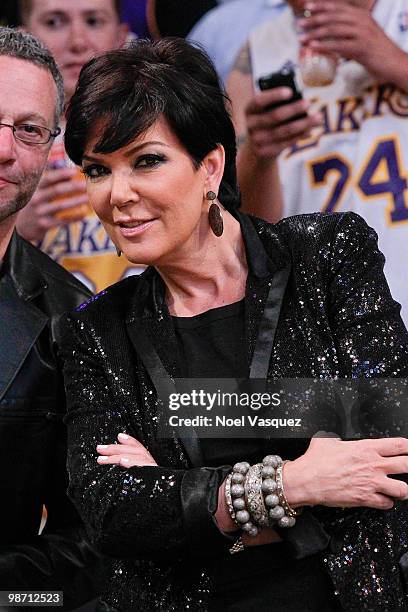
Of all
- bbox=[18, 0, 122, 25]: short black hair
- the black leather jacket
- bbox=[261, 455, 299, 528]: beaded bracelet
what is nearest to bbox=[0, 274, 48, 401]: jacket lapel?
the black leather jacket

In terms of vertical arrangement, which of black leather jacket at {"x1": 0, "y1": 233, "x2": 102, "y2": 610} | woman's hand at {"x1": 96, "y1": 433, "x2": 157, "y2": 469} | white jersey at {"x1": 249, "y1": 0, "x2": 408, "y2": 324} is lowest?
black leather jacket at {"x1": 0, "y1": 233, "x2": 102, "y2": 610}

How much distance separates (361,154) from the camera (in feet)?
8.75

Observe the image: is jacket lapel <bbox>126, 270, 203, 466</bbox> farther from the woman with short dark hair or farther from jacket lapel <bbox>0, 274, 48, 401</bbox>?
jacket lapel <bbox>0, 274, 48, 401</bbox>

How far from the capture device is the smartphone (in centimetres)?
271

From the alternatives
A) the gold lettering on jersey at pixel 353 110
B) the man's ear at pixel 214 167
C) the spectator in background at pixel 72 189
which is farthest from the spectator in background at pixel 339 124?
the man's ear at pixel 214 167

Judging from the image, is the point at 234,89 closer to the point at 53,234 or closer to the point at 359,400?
the point at 53,234

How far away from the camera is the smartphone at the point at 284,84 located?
8.91 feet

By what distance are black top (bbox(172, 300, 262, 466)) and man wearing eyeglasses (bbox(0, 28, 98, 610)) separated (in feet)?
2.00

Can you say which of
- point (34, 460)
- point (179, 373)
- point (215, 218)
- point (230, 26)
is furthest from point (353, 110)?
point (34, 460)

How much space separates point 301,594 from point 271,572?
6 centimetres

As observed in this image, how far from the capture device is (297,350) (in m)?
1.83

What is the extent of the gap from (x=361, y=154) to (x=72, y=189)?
3.08 feet

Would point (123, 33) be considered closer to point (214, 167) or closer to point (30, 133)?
point (30, 133)

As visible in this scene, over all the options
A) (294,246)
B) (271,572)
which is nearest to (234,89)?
(294,246)
